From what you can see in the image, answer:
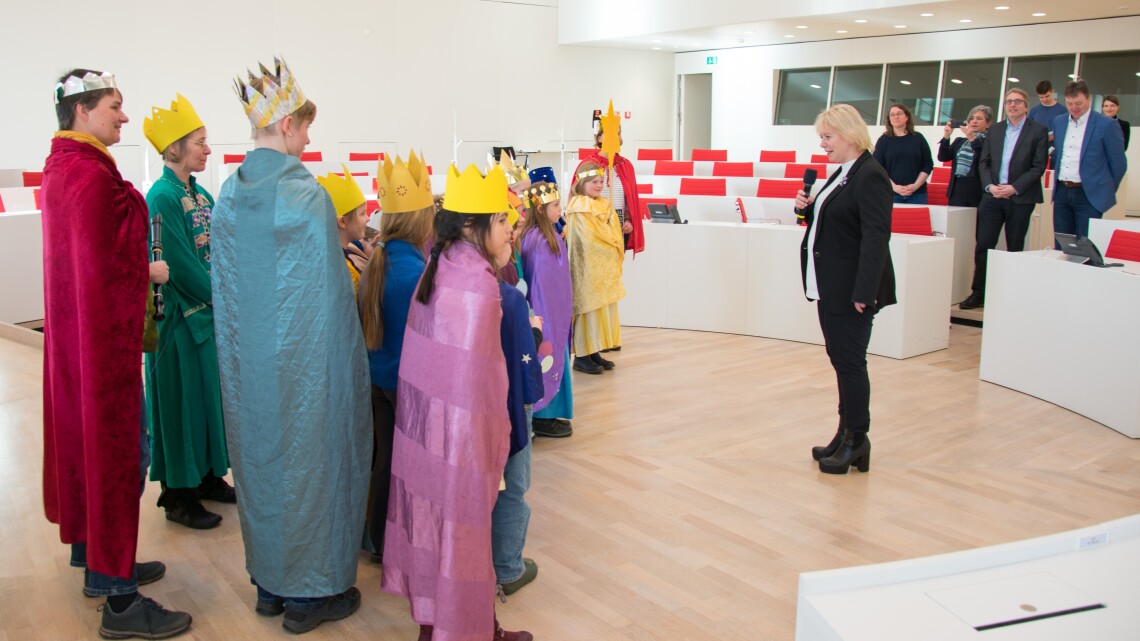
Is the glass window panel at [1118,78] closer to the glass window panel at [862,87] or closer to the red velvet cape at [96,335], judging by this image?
the glass window panel at [862,87]

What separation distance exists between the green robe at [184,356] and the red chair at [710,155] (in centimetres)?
1297

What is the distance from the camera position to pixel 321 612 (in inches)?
112

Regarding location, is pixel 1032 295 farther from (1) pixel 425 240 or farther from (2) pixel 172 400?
(2) pixel 172 400

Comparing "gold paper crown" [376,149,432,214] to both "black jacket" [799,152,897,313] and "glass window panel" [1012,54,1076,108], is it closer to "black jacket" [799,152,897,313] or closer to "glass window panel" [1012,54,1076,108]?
"black jacket" [799,152,897,313]

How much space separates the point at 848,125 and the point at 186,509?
10.0ft

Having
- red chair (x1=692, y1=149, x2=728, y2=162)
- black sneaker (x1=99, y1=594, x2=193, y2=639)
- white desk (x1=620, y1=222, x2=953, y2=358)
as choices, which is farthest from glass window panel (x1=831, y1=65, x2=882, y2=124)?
black sneaker (x1=99, y1=594, x2=193, y2=639)

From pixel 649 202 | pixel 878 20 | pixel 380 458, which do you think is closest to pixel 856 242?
pixel 380 458

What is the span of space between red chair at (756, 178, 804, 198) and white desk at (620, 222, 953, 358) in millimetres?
2703

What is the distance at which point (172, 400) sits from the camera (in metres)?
3.49

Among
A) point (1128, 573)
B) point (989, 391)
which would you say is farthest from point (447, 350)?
point (989, 391)

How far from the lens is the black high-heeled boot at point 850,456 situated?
412 centimetres

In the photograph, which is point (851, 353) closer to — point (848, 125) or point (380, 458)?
point (848, 125)

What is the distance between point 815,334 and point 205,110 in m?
10.5

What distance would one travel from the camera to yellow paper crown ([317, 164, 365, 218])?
3.15m
